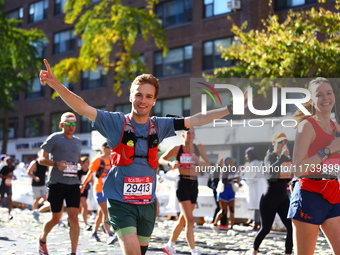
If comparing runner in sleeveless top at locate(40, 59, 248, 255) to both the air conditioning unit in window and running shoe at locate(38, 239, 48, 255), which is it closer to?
running shoe at locate(38, 239, 48, 255)

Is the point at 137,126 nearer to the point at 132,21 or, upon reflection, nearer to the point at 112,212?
the point at 112,212

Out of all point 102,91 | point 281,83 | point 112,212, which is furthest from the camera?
point 102,91

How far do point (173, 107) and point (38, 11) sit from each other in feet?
52.0

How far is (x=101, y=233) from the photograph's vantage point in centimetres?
1235

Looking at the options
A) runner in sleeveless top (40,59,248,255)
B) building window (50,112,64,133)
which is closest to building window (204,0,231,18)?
building window (50,112,64,133)

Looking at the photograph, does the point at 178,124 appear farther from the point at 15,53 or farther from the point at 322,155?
the point at 15,53

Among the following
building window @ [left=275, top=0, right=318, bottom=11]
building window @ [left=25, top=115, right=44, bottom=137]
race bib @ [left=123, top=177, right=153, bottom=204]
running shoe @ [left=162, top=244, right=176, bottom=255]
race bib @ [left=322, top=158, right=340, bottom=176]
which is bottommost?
running shoe @ [left=162, top=244, right=176, bottom=255]

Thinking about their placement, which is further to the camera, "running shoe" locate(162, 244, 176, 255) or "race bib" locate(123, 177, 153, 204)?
"running shoe" locate(162, 244, 176, 255)

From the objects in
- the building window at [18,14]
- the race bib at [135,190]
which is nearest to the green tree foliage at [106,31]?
the race bib at [135,190]

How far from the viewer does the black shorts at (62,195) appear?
809cm

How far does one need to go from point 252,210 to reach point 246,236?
2.17 m

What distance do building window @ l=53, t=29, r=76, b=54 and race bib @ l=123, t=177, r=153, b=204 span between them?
35.4 m

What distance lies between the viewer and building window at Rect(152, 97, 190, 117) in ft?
105

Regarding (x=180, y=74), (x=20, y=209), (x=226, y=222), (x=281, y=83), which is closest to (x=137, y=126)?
(x=226, y=222)
